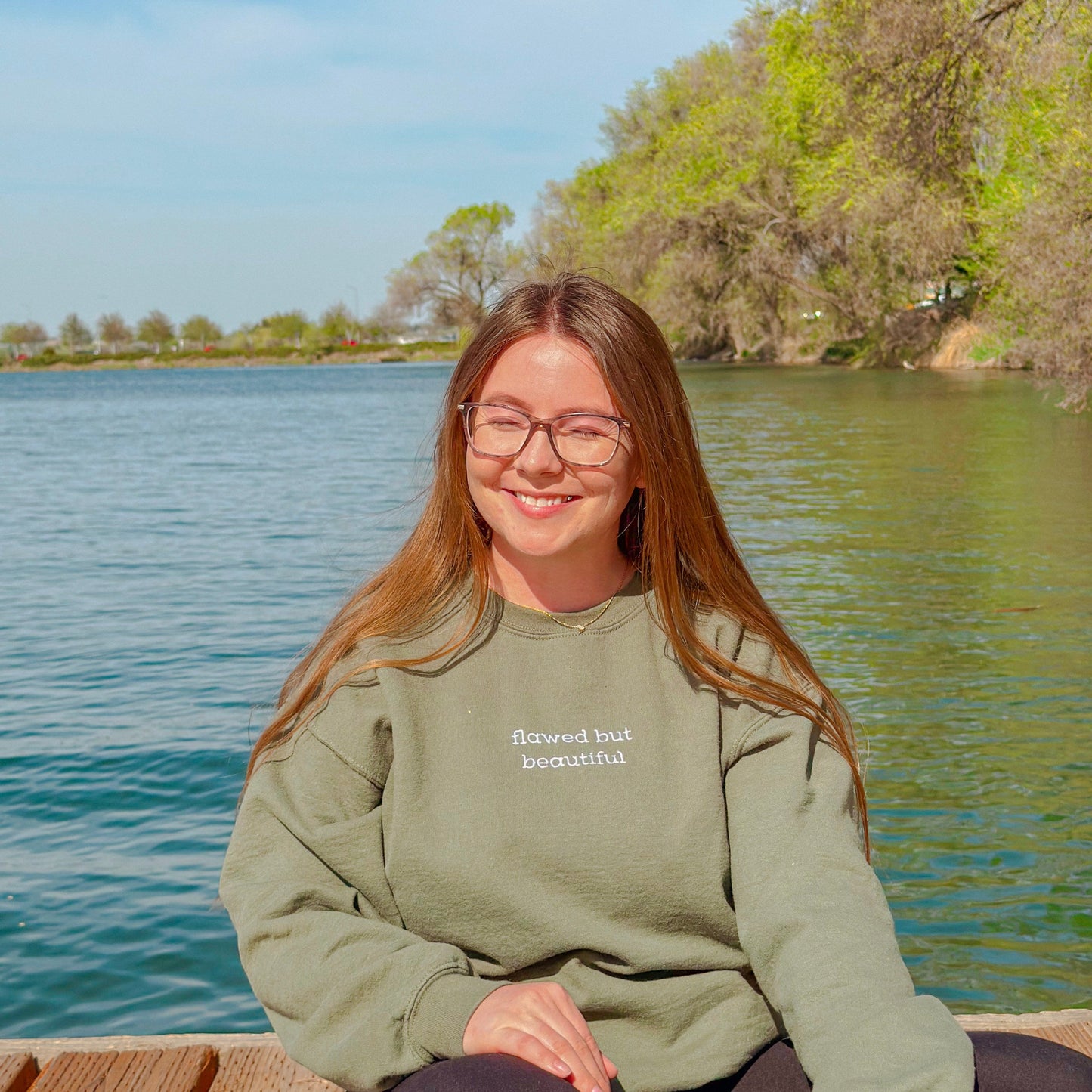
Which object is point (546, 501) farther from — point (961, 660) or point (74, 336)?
point (74, 336)

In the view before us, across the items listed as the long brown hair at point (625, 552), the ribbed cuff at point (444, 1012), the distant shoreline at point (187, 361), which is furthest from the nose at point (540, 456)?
the distant shoreline at point (187, 361)

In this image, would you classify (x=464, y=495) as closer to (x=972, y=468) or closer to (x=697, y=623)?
(x=697, y=623)

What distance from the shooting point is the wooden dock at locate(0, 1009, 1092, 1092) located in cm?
241

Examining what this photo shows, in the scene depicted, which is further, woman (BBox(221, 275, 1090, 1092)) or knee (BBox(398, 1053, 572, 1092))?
woman (BBox(221, 275, 1090, 1092))

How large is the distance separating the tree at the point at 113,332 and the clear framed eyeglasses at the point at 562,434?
476 ft

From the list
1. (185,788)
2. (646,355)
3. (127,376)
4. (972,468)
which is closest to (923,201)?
(972,468)

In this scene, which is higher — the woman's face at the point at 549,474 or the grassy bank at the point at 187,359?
the woman's face at the point at 549,474

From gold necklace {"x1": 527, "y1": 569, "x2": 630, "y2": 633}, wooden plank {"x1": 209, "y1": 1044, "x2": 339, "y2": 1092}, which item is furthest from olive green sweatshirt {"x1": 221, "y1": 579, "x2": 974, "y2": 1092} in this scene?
wooden plank {"x1": 209, "y1": 1044, "x2": 339, "y2": 1092}

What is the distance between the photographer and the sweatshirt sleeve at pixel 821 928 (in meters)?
1.71

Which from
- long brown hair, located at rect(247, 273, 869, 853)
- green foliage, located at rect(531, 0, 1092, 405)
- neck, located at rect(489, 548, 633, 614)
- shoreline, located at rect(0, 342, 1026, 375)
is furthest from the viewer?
shoreline, located at rect(0, 342, 1026, 375)

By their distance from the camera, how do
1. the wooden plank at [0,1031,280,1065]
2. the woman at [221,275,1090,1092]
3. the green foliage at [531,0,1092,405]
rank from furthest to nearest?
the green foliage at [531,0,1092,405], the wooden plank at [0,1031,280,1065], the woman at [221,275,1090,1092]

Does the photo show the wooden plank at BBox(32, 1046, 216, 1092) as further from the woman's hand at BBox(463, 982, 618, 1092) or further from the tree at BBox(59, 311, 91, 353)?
the tree at BBox(59, 311, 91, 353)

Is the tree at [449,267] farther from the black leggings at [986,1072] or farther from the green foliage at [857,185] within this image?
the black leggings at [986,1072]

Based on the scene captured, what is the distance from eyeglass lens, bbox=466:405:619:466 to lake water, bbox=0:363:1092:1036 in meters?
0.80
